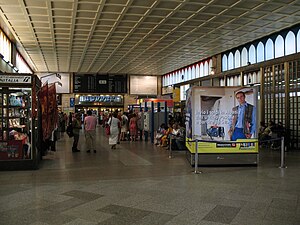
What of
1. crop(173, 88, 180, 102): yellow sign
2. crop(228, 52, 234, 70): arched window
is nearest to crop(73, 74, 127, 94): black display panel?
crop(173, 88, 180, 102): yellow sign

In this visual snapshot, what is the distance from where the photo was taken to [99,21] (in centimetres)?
1438

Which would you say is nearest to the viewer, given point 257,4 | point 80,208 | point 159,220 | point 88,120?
point 159,220

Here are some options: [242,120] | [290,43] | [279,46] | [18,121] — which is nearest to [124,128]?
[279,46]

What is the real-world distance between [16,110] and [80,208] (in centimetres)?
490

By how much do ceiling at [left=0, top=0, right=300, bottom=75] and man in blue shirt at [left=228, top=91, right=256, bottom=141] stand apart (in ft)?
14.0

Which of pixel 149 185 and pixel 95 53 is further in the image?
pixel 95 53

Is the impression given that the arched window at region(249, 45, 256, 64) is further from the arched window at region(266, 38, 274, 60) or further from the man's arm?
the man's arm

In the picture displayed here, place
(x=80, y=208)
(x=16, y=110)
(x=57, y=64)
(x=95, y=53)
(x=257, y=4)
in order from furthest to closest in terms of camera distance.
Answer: (x=57, y=64)
(x=95, y=53)
(x=257, y=4)
(x=16, y=110)
(x=80, y=208)

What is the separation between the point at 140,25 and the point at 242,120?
761cm

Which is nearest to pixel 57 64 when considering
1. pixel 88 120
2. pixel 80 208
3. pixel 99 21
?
pixel 99 21

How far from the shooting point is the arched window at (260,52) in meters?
17.3

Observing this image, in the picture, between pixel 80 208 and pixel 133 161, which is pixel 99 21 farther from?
pixel 80 208

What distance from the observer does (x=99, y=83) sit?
118 feet

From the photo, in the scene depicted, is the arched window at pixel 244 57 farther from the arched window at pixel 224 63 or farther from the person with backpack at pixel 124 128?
the person with backpack at pixel 124 128
